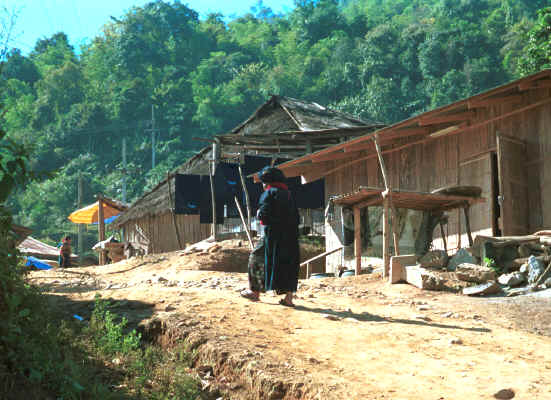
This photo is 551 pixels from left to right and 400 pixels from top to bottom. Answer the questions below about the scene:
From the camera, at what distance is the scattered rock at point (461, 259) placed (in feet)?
29.6

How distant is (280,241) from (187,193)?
34.7ft

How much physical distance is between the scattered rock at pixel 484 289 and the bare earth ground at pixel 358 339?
0.71ft

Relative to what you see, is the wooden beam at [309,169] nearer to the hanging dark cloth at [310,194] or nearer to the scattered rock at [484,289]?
the hanging dark cloth at [310,194]

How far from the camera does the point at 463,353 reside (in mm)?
4906

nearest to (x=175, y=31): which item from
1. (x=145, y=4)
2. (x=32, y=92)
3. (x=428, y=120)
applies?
(x=145, y=4)

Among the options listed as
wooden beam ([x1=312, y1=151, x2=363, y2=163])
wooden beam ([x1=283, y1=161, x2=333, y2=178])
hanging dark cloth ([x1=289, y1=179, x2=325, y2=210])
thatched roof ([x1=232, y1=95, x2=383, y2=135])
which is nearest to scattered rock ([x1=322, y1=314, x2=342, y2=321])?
wooden beam ([x1=312, y1=151, x2=363, y2=163])

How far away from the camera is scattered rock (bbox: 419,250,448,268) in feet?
30.4

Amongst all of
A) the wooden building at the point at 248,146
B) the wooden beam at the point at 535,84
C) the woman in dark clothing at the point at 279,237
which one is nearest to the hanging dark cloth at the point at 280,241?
the woman in dark clothing at the point at 279,237

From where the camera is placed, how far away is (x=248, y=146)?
56.2ft

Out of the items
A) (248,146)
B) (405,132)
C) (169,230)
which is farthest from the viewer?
(169,230)

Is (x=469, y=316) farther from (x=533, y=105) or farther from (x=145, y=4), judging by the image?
(x=145, y=4)

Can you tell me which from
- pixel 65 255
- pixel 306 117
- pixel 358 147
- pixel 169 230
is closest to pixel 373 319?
pixel 358 147

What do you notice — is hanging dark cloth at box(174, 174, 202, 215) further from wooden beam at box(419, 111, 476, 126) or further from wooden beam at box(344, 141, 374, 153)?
wooden beam at box(419, 111, 476, 126)

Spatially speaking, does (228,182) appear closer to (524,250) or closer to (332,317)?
(524,250)
